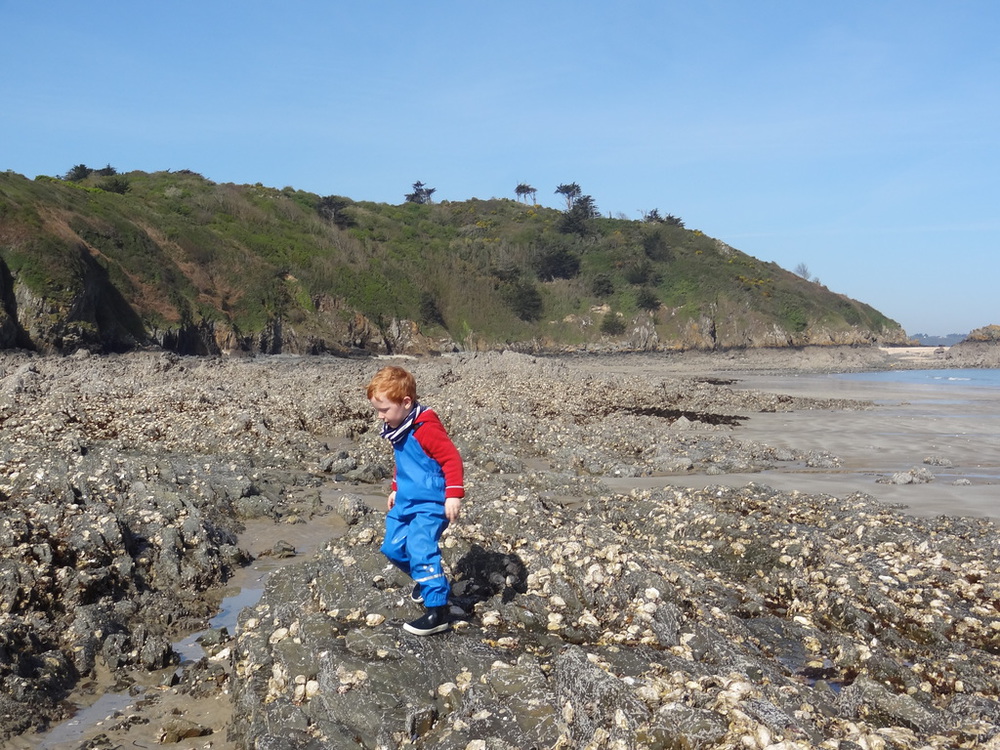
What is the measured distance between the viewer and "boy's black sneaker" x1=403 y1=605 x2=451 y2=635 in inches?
208

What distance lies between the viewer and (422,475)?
5.38 metres

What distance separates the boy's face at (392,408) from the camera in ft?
17.4

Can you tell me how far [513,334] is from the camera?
77062 mm

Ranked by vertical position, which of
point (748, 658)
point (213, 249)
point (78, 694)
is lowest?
point (78, 694)

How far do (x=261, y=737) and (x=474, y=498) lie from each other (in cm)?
555

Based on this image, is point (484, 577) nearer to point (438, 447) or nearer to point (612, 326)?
point (438, 447)

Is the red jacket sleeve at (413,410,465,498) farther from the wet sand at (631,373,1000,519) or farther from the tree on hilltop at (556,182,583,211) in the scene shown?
the tree on hilltop at (556,182,583,211)

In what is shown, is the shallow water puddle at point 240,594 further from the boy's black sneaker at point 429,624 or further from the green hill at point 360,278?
the green hill at point 360,278

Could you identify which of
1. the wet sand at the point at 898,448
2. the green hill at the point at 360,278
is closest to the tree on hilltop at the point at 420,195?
the green hill at the point at 360,278

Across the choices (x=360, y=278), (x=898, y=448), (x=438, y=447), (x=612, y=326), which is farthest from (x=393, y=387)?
(x=612, y=326)

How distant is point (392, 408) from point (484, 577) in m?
2.07

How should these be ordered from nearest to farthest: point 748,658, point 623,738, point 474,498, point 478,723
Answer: point 623,738, point 478,723, point 748,658, point 474,498

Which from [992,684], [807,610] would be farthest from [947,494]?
[992,684]

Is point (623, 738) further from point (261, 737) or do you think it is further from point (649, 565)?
point (649, 565)
